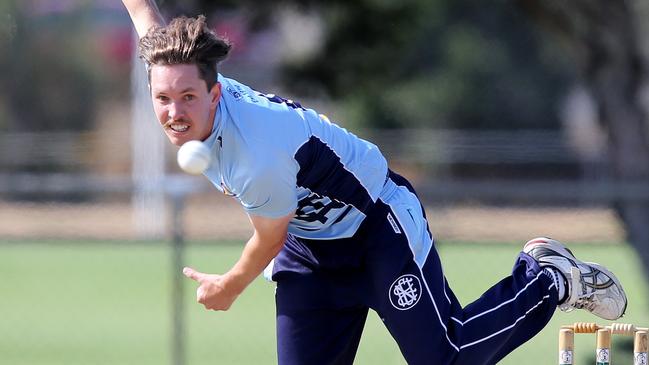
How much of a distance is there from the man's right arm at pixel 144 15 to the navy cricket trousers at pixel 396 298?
3.73ft

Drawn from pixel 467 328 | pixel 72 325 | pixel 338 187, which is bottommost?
pixel 72 325

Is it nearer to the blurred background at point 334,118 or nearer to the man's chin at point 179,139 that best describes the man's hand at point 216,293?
the man's chin at point 179,139

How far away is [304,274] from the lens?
5328 millimetres

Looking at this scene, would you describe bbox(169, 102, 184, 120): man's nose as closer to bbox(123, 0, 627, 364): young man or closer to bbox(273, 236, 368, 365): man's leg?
bbox(123, 0, 627, 364): young man

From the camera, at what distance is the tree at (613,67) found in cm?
918

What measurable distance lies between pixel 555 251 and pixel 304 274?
1160 millimetres

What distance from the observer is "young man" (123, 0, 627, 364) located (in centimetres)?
458

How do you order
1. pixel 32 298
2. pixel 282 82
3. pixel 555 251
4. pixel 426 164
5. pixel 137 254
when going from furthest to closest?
1. pixel 426 164
2. pixel 137 254
3. pixel 32 298
4. pixel 282 82
5. pixel 555 251

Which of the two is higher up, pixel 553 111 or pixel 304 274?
pixel 553 111

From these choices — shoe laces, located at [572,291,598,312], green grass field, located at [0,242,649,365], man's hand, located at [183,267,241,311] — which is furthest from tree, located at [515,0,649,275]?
man's hand, located at [183,267,241,311]

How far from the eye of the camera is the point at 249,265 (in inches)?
194

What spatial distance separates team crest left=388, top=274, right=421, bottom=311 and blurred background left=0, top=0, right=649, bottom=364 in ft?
6.18

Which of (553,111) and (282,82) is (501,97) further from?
(282,82)

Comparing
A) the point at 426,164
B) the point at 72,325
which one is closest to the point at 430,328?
the point at 72,325
